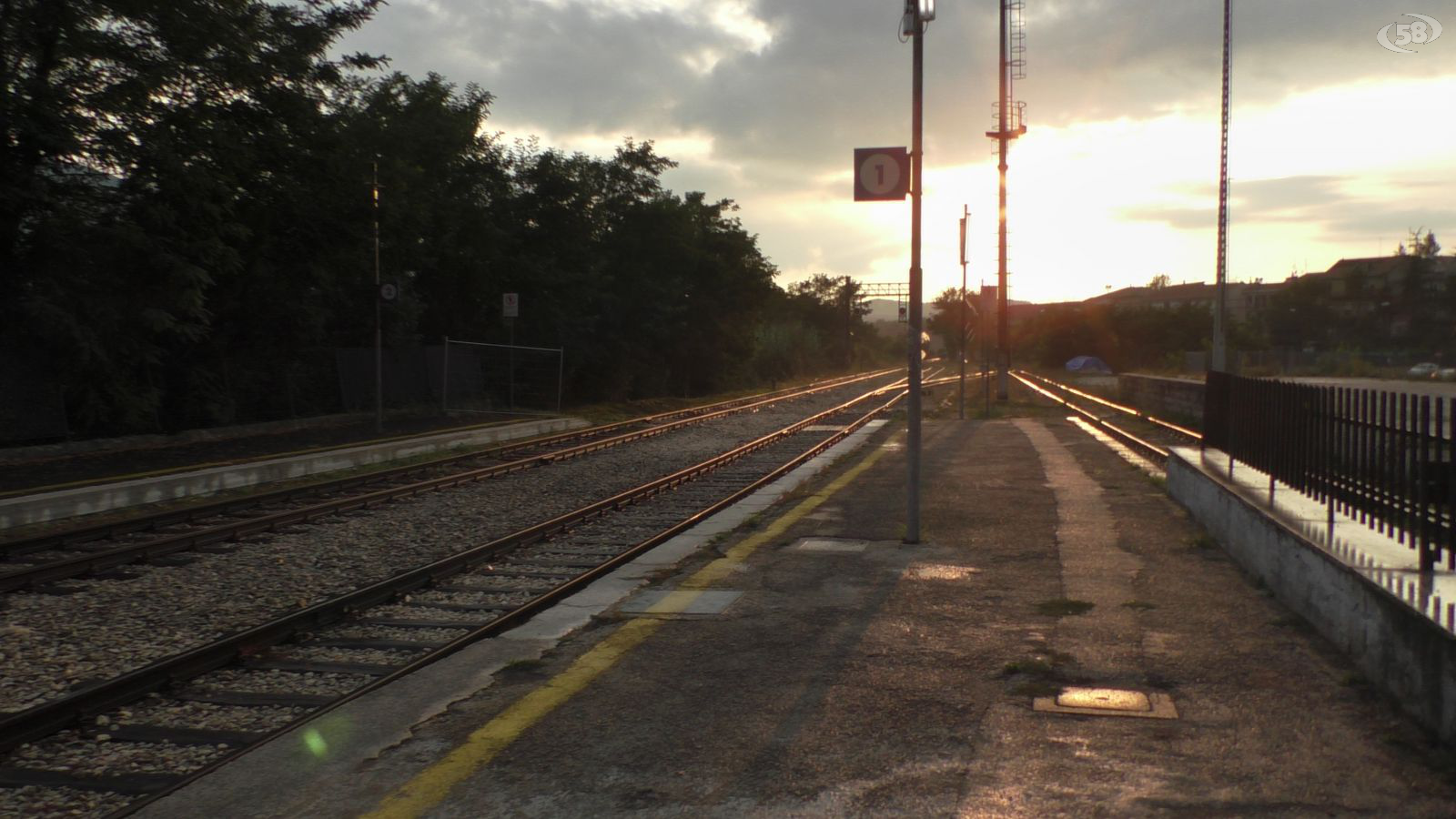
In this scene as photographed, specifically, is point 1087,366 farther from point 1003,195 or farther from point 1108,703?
point 1108,703

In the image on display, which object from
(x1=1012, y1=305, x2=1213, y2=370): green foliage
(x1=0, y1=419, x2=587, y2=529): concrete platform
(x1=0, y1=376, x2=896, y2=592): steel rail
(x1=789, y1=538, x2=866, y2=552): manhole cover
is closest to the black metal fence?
(x1=789, y1=538, x2=866, y2=552): manhole cover

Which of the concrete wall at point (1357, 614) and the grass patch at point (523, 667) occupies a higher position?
the concrete wall at point (1357, 614)

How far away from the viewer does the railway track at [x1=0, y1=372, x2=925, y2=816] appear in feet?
15.1

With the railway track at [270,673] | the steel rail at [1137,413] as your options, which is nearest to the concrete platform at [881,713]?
the railway track at [270,673]

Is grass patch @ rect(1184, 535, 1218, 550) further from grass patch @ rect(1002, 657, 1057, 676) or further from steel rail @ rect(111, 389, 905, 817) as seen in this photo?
steel rail @ rect(111, 389, 905, 817)

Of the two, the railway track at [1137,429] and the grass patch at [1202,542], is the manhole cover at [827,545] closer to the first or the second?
the grass patch at [1202,542]

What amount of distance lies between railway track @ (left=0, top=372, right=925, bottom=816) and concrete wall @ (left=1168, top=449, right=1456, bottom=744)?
15.4 ft

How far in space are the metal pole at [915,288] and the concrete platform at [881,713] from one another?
3.90ft

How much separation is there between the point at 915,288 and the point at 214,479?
9948mm

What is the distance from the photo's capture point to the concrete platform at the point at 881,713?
13.4 feet

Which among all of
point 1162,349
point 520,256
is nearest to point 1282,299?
point 1162,349

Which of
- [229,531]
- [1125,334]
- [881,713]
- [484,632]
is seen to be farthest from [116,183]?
[1125,334]

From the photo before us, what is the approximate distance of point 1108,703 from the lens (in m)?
5.15

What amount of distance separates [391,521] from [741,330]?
42.4 meters
